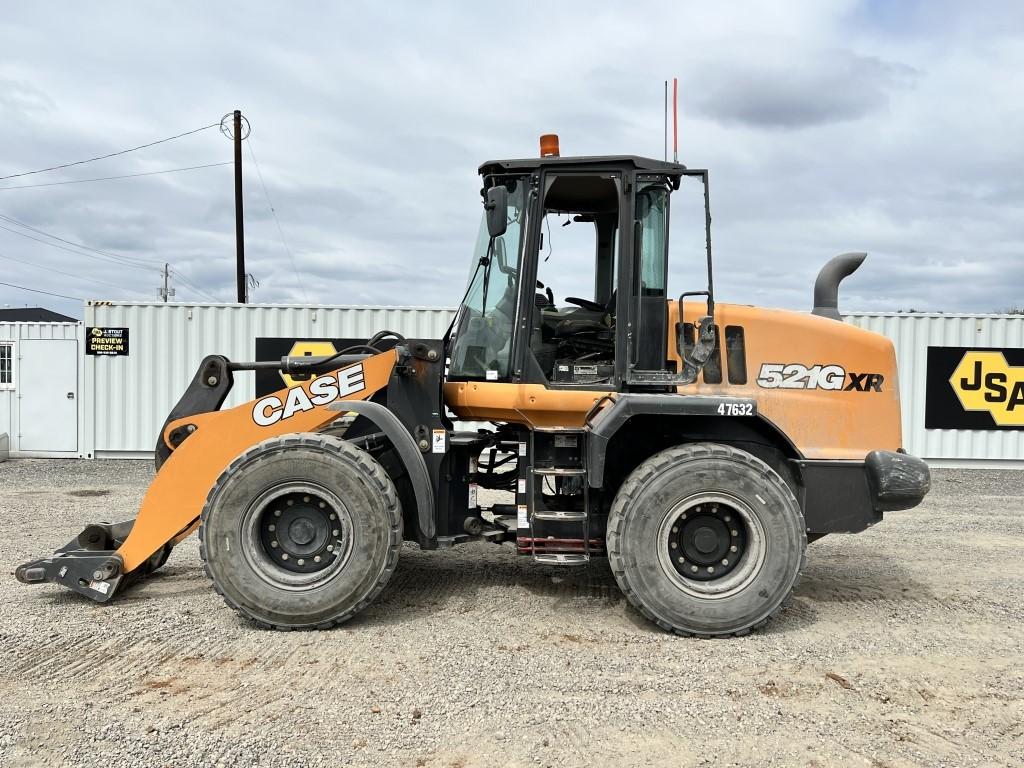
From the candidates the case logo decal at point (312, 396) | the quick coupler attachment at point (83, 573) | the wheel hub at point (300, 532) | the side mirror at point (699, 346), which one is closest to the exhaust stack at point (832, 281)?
the side mirror at point (699, 346)

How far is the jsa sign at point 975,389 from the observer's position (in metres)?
13.2

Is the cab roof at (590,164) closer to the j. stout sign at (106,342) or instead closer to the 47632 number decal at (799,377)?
the 47632 number decal at (799,377)

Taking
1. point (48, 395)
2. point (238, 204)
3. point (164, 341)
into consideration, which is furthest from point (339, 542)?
point (238, 204)

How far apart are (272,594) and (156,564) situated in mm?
1568

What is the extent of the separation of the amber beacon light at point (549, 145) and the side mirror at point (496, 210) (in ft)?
1.69

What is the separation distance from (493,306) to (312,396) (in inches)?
53.4

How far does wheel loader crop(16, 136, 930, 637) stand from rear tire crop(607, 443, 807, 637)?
1 cm

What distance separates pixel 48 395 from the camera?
13.9 metres

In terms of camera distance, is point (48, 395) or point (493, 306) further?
point (48, 395)

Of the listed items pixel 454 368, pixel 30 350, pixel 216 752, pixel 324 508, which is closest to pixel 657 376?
pixel 454 368

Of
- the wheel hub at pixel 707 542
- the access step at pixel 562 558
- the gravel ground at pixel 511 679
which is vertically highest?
the wheel hub at pixel 707 542

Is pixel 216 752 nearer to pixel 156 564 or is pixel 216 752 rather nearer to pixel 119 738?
pixel 119 738

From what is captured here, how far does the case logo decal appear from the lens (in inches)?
193

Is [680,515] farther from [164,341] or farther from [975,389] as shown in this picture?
[164,341]
